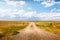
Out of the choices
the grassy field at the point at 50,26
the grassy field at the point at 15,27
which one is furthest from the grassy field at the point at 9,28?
the grassy field at the point at 50,26

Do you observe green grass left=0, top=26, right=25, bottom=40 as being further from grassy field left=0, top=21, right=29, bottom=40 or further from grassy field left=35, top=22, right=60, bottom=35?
grassy field left=35, top=22, right=60, bottom=35

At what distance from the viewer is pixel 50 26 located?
7.33 feet

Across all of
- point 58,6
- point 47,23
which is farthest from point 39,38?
point 58,6

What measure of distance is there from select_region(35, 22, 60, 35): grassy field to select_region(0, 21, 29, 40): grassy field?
0.23 m

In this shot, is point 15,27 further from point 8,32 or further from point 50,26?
point 50,26

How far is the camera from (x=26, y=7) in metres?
2.23

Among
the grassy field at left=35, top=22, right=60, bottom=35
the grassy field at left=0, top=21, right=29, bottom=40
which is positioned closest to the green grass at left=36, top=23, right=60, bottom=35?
the grassy field at left=35, top=22, right=60, bottom=35

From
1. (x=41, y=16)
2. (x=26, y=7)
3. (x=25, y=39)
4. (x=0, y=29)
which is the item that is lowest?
(x=25, y=39)

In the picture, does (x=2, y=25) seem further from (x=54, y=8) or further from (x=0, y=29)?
(x=54, y=8)

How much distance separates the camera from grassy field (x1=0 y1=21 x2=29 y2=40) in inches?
86.5

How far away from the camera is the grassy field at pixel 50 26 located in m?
2.21

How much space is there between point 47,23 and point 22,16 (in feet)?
1.34

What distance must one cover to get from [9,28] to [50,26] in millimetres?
647

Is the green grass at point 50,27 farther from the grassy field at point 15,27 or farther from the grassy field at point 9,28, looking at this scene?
the grassy field at point 9,28
